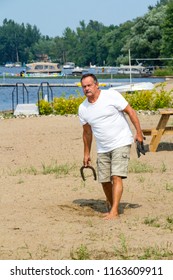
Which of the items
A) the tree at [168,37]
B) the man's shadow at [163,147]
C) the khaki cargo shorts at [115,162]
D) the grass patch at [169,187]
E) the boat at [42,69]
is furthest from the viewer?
the boat at [42,69]

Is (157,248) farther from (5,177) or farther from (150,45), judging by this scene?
(150,45)

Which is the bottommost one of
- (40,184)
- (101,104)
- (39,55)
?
(39,55)

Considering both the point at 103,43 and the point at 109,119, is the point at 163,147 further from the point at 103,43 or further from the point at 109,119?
the point at 103,43

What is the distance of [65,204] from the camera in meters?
10.2

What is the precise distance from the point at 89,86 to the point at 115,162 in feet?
2.83

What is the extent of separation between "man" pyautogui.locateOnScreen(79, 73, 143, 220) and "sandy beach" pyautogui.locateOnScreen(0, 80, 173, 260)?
18.9 inches

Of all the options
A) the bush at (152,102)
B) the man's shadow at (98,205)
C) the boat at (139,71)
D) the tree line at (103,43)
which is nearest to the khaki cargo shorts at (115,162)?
the man's shadow at (98,205)

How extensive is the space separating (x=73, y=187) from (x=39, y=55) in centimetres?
17376

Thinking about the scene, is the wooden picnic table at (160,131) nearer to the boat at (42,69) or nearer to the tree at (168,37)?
the tree at (168,37)

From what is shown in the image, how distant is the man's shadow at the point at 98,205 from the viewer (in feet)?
32.7

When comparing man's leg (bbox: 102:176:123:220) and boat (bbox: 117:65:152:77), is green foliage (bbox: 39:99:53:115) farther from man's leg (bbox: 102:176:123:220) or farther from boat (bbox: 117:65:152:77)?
boat (bbox: 117:65:152:77)

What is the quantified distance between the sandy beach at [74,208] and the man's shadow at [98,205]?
0.4 inches

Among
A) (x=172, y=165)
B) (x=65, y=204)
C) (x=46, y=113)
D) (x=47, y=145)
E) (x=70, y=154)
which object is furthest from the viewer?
(x=46, y=113)

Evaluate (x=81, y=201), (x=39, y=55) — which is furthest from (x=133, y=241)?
(x=39, y=55)
